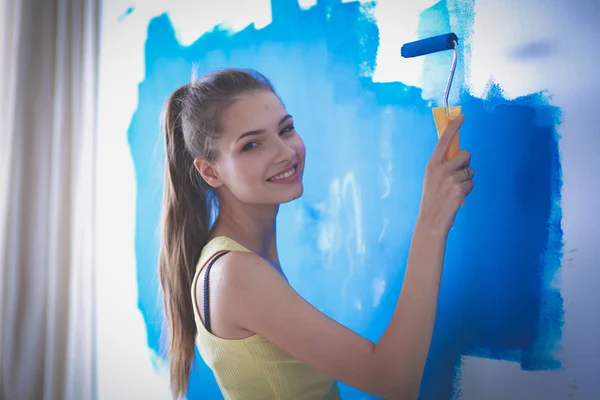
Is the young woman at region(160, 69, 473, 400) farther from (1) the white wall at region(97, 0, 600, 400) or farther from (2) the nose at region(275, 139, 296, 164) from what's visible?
(1) the white wall at region(97, 0, 600, 400)

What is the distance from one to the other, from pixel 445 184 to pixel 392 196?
8.0 inches

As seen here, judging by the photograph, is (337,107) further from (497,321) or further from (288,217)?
(497,321)

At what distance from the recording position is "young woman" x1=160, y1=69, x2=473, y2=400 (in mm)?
856

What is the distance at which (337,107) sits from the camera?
1.18 m

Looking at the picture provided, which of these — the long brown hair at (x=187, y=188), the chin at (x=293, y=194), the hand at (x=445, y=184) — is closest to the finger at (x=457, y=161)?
the hand at (x=445, y=184)

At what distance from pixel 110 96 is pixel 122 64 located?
12 cm

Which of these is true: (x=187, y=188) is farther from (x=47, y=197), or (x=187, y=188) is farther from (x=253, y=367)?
(x=47, y=197)

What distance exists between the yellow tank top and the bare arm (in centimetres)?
4

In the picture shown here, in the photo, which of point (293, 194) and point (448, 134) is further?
point (293, 194)

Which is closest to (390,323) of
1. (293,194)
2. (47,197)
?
(293,194)

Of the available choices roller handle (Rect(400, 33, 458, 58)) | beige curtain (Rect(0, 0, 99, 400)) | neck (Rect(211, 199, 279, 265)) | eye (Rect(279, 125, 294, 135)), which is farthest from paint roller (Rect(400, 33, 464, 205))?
beige curtain (Rect(0, 0, 99, 400))

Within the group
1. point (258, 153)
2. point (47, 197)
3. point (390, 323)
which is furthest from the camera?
point (47, 197)

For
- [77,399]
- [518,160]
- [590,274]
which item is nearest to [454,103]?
[518,160]

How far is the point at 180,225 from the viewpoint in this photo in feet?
3.71
